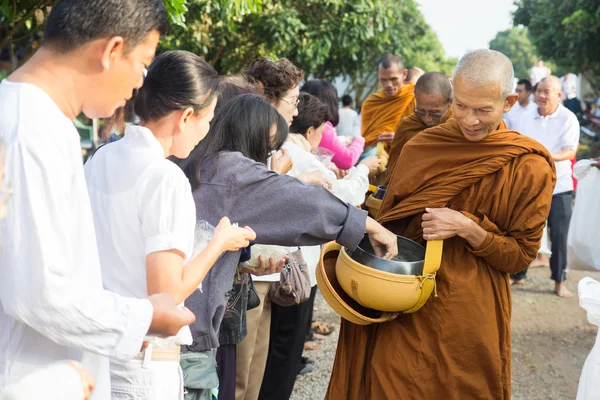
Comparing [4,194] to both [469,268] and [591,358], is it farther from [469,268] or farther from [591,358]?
[591,358]

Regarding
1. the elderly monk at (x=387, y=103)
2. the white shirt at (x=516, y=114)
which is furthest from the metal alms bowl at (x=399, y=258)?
the white shirt at (x=516, y=114)

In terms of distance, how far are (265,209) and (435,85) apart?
2508 mm

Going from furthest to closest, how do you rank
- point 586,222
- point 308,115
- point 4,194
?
1. point 586,222
2. point 308,115
3. point 4,194

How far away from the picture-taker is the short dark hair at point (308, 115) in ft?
15.2

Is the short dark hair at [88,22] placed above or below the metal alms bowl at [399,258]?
above

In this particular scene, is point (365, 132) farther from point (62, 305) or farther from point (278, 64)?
point (62, 305)

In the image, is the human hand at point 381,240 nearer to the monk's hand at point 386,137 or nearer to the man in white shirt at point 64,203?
the man in white shirt at point 64,203

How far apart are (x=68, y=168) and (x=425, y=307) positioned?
2.04 m

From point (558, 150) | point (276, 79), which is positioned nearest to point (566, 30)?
point (558, 150)

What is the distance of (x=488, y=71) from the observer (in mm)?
3123

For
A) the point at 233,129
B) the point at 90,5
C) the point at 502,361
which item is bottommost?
the point at 502,361

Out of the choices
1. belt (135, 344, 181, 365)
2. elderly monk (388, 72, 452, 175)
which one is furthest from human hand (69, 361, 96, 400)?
elderly monk (388, 72, 452, 175)

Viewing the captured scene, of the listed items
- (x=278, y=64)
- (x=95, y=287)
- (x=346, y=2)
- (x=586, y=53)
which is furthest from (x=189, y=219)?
(x=586, y=53)

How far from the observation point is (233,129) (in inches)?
114
